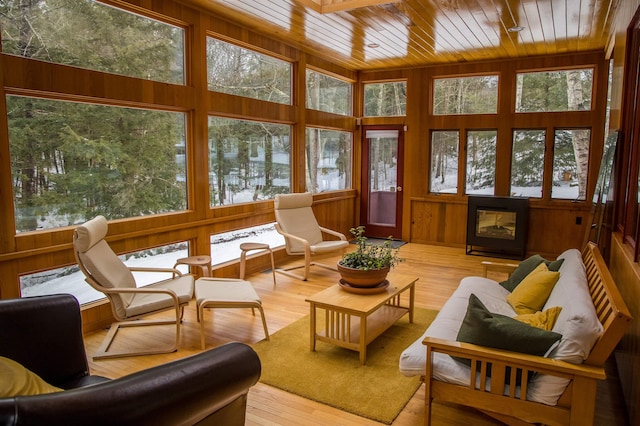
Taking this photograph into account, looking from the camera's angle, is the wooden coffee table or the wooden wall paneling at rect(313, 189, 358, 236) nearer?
the wooden coffee table

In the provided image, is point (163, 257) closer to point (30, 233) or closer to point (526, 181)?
point (30, 233)

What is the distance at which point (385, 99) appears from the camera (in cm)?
792

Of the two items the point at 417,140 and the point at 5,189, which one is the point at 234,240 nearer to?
the point at 5,189

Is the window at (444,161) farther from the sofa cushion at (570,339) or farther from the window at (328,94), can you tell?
the sofa cushion at (570,339)

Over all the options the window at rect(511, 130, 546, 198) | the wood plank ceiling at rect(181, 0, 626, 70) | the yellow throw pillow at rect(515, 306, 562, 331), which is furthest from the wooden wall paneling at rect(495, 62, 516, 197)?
the yellow throw pillow at rect(515, 306, 562, 331)

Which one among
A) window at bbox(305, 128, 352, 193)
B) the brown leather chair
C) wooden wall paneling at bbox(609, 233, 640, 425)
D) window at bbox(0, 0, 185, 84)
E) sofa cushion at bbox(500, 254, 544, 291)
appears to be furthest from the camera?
window at bbox(305, 128, 352, 193)

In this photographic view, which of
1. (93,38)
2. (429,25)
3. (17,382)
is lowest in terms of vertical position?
(17,382)

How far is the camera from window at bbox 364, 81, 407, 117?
7.77 metres

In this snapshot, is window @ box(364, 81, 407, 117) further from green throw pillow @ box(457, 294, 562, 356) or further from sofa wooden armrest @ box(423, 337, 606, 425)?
sofa wooden armrest @ box(423, 337, 606, 425)

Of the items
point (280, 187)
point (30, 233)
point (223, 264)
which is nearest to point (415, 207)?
point (280, 187)

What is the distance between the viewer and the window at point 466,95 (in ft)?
23.1

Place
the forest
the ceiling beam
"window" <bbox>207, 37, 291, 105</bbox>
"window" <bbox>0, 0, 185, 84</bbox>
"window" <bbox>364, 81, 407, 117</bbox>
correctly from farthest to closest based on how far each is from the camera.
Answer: "window" <bbox>364, 81, 407, 117</bbox> → "window" <bbox>207, 37, 291, 105</bbox> → the ceiling beam → the forest → "window" <bbox>0, 0, 185, 84</bbox>

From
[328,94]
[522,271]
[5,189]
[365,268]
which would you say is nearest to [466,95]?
[328,94]

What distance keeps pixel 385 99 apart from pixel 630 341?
5967 millimetres
